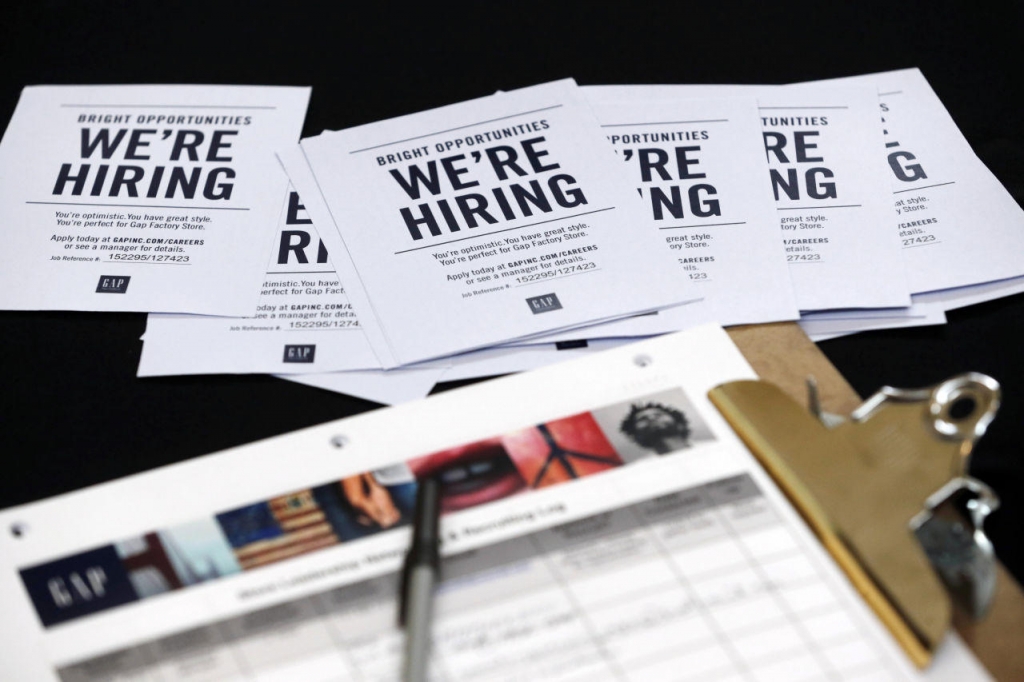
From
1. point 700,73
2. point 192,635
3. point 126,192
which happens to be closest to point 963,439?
point 192,635

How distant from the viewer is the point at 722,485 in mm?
511

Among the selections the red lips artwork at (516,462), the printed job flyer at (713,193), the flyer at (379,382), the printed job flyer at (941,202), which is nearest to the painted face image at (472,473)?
the red lips artwork at (516,462)

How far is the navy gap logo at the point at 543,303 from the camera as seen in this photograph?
2.23 feet

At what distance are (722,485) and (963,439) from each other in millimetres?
117

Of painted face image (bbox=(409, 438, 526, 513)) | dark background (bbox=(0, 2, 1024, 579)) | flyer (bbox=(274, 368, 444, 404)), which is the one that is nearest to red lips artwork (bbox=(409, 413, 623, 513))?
painted face image (bbox=(409, 438, 526, 513))

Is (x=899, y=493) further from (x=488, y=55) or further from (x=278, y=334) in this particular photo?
(x=488, y=55)

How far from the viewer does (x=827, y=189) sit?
752 mm

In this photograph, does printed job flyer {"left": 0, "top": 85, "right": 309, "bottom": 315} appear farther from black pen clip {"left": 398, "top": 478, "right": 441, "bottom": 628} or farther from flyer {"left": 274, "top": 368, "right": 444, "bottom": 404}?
black pen clip {"left": 398, "top": 478, "right": 441, "bottom": 628}

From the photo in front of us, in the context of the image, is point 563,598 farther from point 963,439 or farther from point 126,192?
point 126,192

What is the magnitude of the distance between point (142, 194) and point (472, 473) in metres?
0.39

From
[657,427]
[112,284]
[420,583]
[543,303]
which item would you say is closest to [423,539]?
[420,583]

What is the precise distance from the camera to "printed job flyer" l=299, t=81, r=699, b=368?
676 mm

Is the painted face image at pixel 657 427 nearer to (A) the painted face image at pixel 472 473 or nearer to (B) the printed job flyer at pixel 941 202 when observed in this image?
(A) the painted face image at pixel 472 473

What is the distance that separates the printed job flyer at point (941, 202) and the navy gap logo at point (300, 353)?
40 cm
